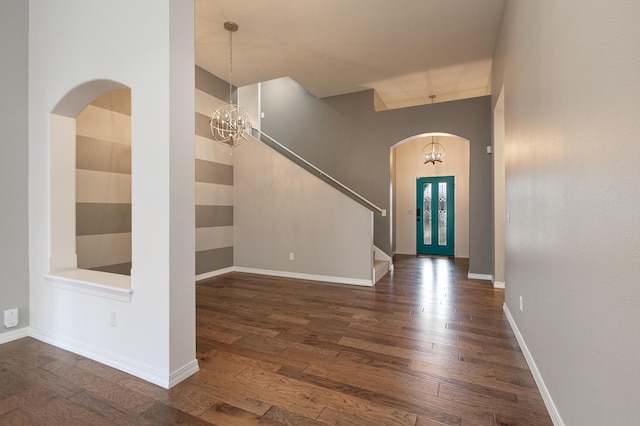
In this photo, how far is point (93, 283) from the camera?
2381mm

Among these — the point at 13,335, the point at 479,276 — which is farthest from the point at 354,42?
the point at 13,335

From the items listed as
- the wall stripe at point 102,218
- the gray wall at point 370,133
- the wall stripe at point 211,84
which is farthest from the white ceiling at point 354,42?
the wall stripe at point 102,218

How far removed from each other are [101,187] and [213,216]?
78.3 inches

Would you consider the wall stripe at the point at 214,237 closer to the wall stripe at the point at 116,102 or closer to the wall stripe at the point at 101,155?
the wall stripe at the point at 101,155

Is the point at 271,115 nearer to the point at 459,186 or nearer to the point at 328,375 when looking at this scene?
the point at 459,186

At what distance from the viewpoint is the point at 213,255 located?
559cm

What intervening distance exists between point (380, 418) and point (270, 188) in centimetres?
446

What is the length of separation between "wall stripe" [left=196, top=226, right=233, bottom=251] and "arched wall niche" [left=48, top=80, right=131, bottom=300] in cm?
243

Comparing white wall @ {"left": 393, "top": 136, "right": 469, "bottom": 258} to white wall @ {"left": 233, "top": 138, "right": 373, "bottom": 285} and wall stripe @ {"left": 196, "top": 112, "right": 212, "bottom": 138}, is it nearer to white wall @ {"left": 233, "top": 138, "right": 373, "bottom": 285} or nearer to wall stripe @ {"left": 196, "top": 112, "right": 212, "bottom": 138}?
white wall @ {"left": 233, "top": 138, "right": 373, "bottom": 285}

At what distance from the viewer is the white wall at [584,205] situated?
1.04 meters

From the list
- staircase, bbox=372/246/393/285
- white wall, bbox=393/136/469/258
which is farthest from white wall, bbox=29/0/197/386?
white wall, bbox=393/136/469/258

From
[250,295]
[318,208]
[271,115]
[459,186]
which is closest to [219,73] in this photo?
[271,115]

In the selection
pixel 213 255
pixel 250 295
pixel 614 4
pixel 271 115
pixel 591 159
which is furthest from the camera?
pixel 271 115

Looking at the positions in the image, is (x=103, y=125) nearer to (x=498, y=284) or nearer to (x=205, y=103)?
(x=205, y=103)
